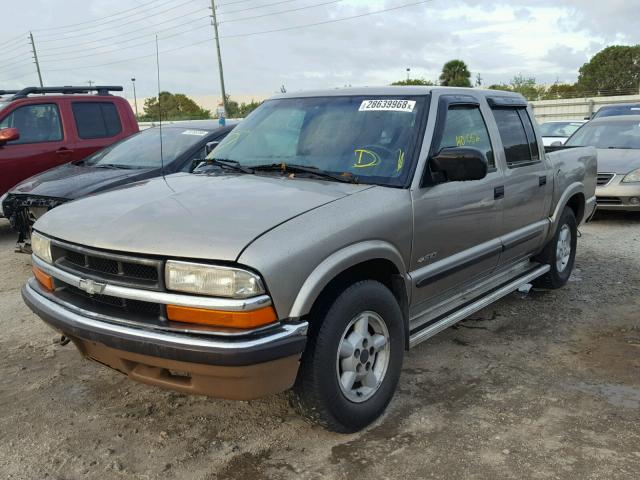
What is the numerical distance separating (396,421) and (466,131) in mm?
1991

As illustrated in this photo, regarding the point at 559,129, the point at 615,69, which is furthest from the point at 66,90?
the point at 615,69

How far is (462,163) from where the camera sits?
3.19 m

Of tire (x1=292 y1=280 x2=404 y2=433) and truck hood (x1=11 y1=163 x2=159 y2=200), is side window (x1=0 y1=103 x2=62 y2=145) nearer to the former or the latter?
truck hood (x1=11 y1=163 x2=159 y2=200)

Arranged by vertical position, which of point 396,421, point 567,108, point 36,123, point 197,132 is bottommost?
point 396,421

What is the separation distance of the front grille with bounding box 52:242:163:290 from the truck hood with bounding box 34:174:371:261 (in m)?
0.05

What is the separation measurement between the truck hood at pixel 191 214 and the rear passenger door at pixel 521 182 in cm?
155

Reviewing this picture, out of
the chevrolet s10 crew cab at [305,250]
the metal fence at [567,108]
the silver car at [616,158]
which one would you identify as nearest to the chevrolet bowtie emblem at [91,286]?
the chevrolet s10 crew cab at [305,250]

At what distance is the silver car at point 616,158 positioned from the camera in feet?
27.3

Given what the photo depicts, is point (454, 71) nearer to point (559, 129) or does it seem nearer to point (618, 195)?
point (559, 129)

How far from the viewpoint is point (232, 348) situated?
2.35 meters

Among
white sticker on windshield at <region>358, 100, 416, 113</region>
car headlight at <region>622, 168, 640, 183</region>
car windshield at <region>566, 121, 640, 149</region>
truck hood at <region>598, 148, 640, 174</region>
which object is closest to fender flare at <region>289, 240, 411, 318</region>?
white sticker on windshield at <region>358, 100, 416, 113</region>

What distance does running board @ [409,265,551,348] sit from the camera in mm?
3377

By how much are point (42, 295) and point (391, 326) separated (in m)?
1.90

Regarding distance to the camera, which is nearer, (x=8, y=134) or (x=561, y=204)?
(x=561, y=204)
